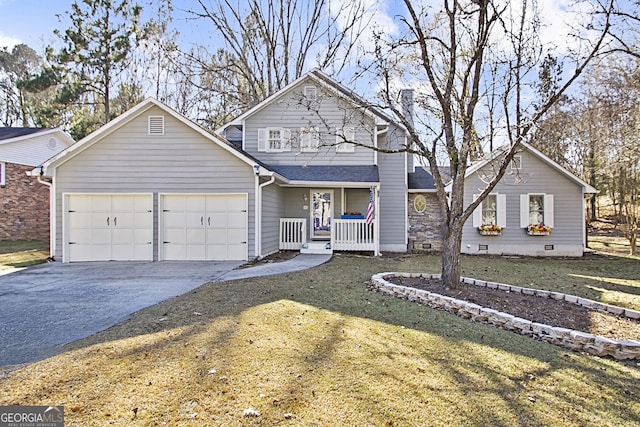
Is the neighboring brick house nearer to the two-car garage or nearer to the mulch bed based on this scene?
the two-car garage

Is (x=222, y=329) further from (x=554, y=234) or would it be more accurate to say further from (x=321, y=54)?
(x=321, y=54)

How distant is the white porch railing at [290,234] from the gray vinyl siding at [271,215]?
198mm

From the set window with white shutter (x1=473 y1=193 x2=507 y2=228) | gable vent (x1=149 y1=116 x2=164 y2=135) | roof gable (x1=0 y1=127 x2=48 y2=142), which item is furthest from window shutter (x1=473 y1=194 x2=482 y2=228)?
roof gable (x1=0 y1=127 x2=48 y2=142)

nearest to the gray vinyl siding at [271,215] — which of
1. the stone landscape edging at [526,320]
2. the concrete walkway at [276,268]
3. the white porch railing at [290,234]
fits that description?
the white porch railing at [290,234]

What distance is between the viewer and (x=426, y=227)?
50.3 ft

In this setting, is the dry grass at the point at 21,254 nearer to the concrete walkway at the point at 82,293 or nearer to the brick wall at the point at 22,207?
the brick wall at the point at 22,207

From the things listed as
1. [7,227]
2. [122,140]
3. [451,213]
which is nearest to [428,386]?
[451,213]

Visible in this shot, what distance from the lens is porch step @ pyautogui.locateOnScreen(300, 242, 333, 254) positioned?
12801mm

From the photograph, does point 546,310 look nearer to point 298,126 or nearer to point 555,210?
point 298,126

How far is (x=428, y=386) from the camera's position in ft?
10.8

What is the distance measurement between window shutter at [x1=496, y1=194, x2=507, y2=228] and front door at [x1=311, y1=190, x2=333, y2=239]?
6353 millimetres

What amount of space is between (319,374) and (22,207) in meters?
18.8

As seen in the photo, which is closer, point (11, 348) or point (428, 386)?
point (428, 386)

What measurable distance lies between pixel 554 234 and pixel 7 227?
22313mm
